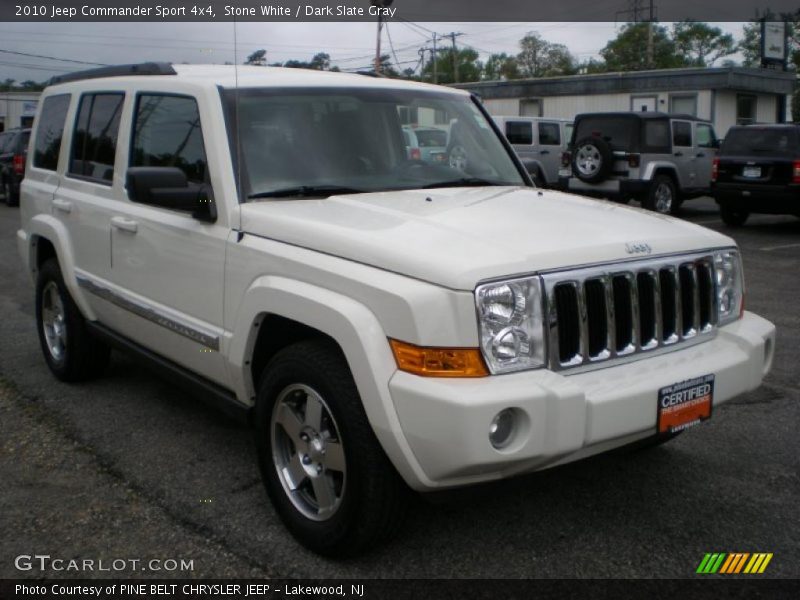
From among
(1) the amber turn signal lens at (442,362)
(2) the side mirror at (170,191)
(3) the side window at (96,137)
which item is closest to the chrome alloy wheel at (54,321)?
(3) the side window at (96,137)

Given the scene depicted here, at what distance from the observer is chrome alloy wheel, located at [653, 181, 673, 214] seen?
1653cm

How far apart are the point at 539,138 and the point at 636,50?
5521 cm

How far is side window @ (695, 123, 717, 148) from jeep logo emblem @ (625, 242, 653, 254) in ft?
50.4

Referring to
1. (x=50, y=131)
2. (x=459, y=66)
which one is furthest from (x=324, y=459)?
(x=459, y=66)

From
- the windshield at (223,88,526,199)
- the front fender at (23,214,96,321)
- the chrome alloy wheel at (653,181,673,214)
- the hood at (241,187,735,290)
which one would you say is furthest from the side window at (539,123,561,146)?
the hood at (241,187,735,290)

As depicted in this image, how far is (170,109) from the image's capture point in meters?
4.48

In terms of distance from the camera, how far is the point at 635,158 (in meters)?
16.2

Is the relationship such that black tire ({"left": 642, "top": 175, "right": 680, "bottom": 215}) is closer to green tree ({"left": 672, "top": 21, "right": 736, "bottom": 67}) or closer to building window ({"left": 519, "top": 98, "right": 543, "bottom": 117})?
building window ({"left": 519, "top": 98, "right": 543, "bottom": 117})

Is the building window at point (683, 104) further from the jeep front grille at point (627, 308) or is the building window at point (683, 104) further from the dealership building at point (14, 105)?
the dealership building at point (14, 105)

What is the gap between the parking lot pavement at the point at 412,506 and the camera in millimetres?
3391

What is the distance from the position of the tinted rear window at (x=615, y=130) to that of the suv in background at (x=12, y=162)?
11784 millimetres

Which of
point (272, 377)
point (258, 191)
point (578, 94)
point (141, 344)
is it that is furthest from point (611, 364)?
point (578, 94)

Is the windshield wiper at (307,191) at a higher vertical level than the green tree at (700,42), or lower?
lower

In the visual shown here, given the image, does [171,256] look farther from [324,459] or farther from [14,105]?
[14,105]
